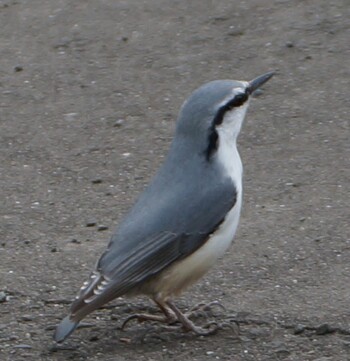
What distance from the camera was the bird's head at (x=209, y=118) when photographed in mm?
5559

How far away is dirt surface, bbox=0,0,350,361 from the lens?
225 inches

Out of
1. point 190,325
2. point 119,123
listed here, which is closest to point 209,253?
point 190,325

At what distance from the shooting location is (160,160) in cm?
768

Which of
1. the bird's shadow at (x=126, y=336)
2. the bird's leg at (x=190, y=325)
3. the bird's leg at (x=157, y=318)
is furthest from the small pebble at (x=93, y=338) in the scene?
the bird's leg at (x=190, y=325)

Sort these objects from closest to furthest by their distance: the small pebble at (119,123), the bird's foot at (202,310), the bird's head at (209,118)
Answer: the bird's head at (209,118) → the bird's foot at (202,310) → the small pebble at (119,123)

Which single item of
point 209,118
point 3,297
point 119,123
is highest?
point 209,118

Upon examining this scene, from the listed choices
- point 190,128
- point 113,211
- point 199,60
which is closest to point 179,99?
point 199,60

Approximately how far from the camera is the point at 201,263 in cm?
549

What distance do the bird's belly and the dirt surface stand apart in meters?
0.28

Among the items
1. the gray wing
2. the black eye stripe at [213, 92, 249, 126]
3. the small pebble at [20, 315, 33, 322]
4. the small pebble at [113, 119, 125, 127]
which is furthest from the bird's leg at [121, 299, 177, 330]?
the small pebble at [113, 119, 125, 127]

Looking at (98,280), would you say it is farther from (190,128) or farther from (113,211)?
(113,211)

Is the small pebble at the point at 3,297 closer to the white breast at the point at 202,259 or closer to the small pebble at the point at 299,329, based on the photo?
the white breast at the point at 202,259

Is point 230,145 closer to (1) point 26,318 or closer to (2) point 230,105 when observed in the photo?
(2) point 230,105

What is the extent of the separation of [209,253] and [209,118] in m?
0.59
